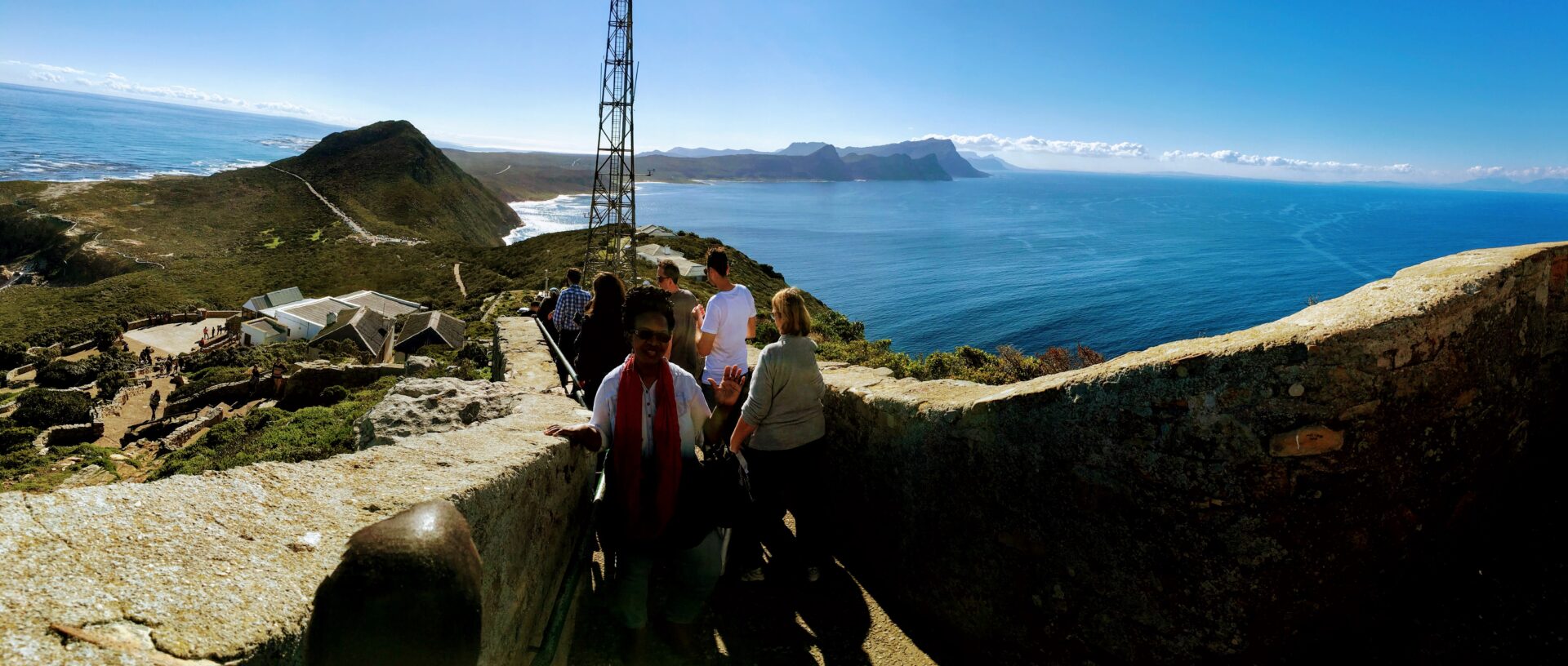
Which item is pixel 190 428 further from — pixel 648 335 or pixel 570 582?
pixel 648 335

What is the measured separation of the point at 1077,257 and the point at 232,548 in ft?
319

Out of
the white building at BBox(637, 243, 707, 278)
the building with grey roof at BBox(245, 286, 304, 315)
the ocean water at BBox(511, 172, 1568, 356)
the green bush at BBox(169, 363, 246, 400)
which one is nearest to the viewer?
the green bush at BBox(169, 363, 246, 400)

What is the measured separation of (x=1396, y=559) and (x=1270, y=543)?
612 millimetres

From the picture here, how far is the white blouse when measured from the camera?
133 inches

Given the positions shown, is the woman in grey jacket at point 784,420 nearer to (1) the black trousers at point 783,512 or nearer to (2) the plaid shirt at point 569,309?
(1) the black trousers at point 783,512

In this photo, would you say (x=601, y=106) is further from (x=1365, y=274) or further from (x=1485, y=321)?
(x=1365, y=274)

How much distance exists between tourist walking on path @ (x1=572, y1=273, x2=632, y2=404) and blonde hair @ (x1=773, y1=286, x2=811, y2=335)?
137 cm

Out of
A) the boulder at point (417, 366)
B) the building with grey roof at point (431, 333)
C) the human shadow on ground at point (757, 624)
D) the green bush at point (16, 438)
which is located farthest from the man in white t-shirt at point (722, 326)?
the building with grey roof at point (431, 333)

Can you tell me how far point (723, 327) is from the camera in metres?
5.38

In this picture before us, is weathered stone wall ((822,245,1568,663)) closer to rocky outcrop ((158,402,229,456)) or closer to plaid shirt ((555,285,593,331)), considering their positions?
plaid shirt ((555,285,593,331))

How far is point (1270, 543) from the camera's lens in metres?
2.98

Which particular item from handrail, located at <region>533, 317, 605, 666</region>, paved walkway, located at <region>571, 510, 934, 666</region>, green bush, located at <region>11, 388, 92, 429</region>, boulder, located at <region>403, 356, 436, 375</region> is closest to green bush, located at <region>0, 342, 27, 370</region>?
green bush, located at <region>11, 388, 92, 429</region>

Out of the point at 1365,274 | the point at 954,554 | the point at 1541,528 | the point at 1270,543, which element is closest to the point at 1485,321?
the point at 1541,528

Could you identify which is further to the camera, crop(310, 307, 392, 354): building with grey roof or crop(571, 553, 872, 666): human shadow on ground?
crop(310, 307, 392, 354): building with grey roof
